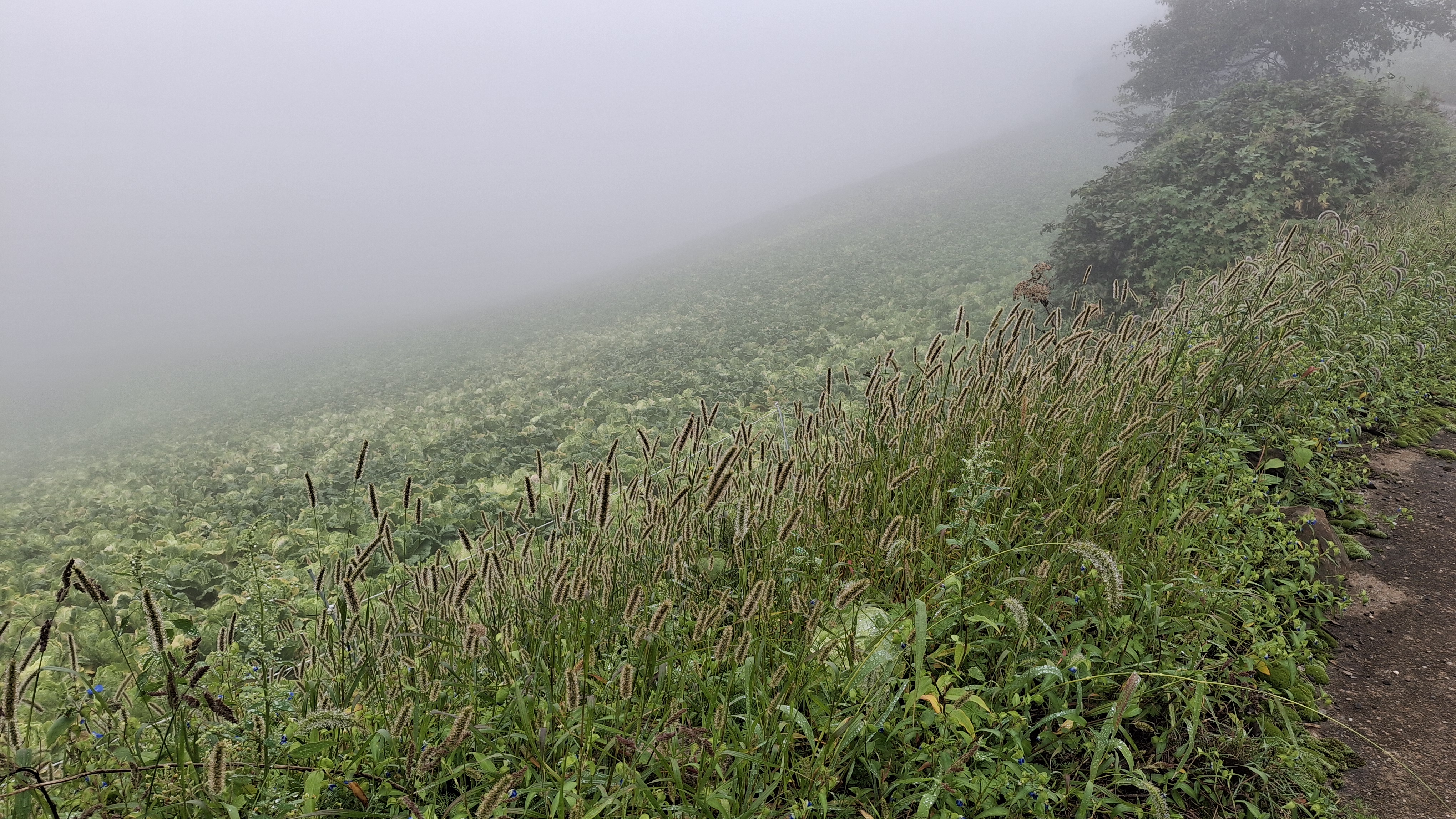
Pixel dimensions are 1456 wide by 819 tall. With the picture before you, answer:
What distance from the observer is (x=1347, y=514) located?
3.46m

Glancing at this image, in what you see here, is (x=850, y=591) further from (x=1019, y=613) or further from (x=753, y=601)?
(x=1019, y=613)

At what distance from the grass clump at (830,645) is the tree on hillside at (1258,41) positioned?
28.6m

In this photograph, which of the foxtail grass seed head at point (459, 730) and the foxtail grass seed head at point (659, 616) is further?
the foxtail grass seed head at point (659, 616)

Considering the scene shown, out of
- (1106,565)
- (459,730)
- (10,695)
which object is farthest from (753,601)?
(10,695)

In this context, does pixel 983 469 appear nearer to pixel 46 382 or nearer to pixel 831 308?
pixel 831 308

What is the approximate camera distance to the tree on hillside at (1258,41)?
2538 centimetres

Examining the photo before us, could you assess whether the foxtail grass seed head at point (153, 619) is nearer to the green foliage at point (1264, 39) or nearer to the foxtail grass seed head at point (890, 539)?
the foxtail grass seed head at point (890, 539)

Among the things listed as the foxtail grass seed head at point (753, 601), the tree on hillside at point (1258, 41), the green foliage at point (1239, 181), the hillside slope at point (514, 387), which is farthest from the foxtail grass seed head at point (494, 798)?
the tree on hillside at point (1258, 41)

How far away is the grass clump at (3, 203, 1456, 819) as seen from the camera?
178cm

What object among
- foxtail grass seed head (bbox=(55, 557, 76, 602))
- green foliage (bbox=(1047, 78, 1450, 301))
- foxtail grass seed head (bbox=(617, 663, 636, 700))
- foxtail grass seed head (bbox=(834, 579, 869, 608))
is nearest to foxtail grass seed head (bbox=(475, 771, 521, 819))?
foxtail grass seed head (bbox=(617, 663, 636, 700))

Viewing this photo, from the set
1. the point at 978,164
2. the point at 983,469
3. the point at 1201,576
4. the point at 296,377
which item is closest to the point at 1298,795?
the point at 1201,576

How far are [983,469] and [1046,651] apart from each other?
703 mm

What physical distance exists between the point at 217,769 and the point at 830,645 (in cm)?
135

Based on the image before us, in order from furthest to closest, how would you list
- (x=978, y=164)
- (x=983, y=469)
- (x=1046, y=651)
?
1. (x=978, y=164)
2. (x=983, y=469)
3. (x=1046, y=651)
